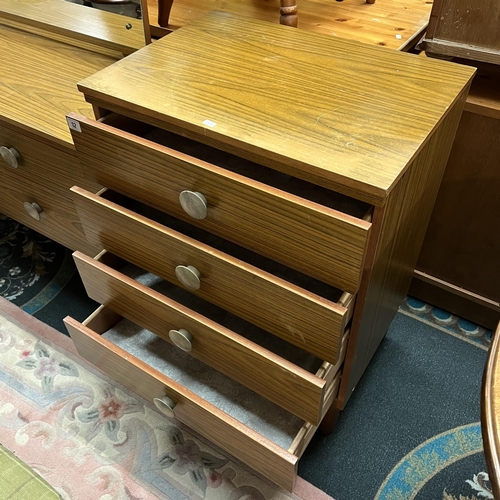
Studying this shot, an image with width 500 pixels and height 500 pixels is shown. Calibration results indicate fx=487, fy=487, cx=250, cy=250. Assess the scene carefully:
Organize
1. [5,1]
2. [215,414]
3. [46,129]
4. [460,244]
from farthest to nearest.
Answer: [5,1] < [460,244] < [46,129] < [215,414]

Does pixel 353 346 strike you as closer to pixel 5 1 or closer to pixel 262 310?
pixel 262 310

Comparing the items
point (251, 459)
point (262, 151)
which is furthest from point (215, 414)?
point (262, 151)

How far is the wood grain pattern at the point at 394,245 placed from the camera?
1.86 ft

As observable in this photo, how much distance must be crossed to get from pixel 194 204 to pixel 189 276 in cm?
11

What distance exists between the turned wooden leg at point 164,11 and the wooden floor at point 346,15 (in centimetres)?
2

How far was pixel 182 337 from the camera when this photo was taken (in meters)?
0.71

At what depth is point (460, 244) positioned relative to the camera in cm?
97

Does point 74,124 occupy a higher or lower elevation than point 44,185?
higher

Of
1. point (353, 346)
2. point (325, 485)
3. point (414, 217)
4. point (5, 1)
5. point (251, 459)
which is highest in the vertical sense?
point (5, 1)

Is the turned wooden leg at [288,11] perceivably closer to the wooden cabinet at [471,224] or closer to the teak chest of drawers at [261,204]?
the teak chest of drawers at [261,204]

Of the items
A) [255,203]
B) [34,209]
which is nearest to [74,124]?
[255,203]

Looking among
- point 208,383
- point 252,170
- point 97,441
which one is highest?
point 252,170

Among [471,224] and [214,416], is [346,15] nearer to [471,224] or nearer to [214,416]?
[471,224]

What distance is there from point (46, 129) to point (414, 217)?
2.01 ft
